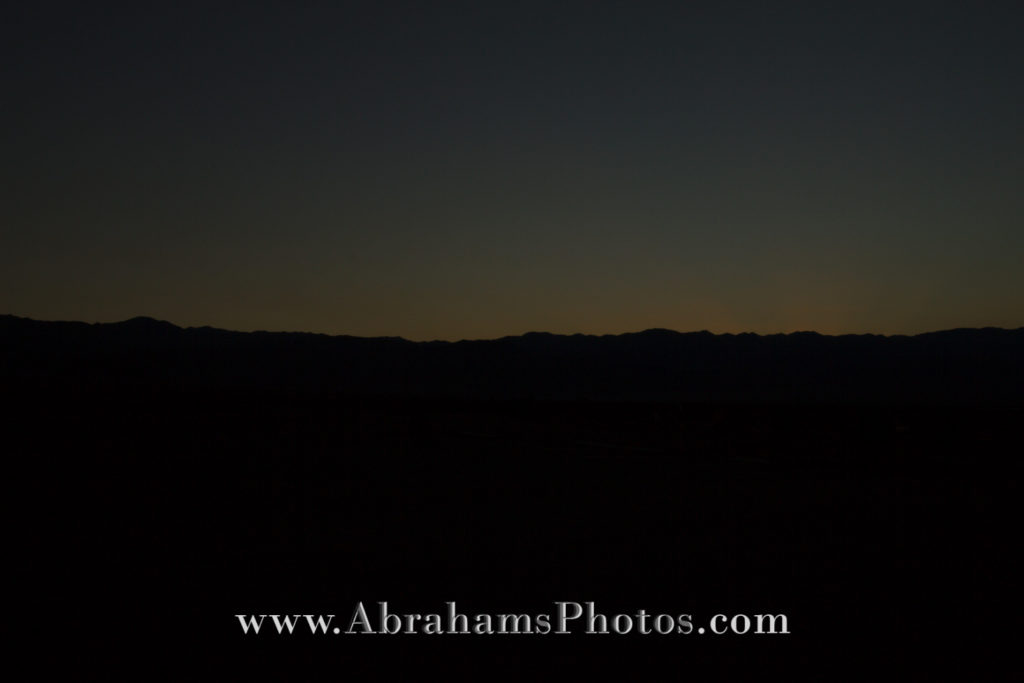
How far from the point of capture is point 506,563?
10398mm

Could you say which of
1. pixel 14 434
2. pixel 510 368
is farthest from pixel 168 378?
pixel 14 434

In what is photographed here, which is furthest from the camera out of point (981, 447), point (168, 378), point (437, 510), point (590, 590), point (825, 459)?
point (168, 378)

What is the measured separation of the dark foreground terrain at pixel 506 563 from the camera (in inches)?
275

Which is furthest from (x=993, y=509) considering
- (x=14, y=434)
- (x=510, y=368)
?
(x=510, y=368)

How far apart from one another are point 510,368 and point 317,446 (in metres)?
169

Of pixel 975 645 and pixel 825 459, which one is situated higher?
pixel 825 459

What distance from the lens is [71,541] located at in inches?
450

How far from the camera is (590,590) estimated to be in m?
9.06

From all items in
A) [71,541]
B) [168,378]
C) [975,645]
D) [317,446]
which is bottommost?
[975,645]

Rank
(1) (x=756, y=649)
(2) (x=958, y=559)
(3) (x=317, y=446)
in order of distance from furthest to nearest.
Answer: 1. (3) (x=317, y=446)
2. (2) (x=958, y=559)
3. (1) (x=756, y=649)

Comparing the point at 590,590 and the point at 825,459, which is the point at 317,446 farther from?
the point at 590,590

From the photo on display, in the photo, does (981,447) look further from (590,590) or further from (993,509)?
(590,590)

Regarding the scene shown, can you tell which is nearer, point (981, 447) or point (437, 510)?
point (437, 510)

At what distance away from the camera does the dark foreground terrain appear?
6973 millimetres
